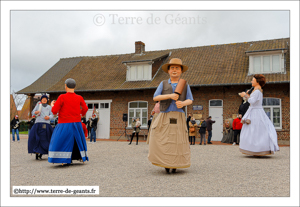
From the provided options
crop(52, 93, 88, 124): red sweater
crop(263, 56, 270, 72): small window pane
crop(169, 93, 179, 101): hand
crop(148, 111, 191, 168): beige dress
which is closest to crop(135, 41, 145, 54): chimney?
crop(263, 56, 270, 72): small window pane

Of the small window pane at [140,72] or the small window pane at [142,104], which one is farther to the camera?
the small window pane at [140,72]

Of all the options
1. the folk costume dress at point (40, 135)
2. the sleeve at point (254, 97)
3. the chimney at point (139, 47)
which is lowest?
the folk costume dress at point (40, 135)

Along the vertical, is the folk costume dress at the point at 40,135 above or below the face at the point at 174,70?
below

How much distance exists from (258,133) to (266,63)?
9.97 m

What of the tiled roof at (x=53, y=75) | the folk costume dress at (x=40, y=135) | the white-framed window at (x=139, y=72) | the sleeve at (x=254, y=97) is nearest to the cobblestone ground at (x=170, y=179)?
the folk costume dress at (x=40, y=135)

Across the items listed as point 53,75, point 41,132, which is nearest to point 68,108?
point 41,132

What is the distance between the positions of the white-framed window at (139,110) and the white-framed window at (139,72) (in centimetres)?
174

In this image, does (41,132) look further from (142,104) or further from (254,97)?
(142,104)

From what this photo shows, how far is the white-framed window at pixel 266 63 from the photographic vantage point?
1611 cm

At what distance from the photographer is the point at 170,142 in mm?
5352

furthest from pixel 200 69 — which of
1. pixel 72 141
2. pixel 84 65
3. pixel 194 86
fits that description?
pixel 72 141

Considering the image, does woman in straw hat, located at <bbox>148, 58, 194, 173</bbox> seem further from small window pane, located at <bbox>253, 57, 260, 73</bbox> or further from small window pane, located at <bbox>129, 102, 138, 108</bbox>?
small window pane, located at <bbox>129, 102, 138, 108</bbox>

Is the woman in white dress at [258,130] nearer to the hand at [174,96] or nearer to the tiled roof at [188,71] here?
the hand at [174,96]

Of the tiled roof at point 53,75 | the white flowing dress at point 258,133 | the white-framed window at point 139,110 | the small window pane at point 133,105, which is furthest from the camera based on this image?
the tiled roof at point 53,75
